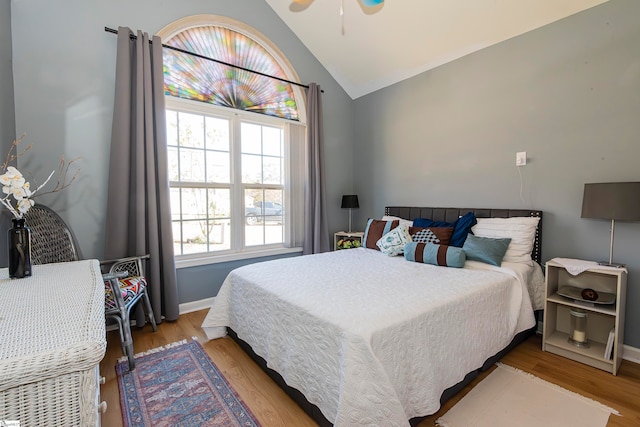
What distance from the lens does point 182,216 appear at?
3.01 meters

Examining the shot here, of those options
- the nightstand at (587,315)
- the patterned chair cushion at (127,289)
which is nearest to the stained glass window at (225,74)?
the patterned chair cushion at (127,289)

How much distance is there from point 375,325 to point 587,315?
2.08 meters

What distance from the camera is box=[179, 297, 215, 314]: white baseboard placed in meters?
2.97

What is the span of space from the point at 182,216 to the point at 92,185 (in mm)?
782

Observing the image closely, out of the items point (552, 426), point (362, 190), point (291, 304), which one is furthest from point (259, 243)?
point (552, 426)

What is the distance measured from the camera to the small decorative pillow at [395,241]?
2766 mm

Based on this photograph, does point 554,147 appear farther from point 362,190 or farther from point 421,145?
point 362,190

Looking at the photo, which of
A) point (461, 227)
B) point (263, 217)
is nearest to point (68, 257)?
point (263, 217)

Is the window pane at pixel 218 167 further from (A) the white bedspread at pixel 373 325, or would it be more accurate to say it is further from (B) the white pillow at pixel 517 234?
(B) the white pillow at pixel 517 234

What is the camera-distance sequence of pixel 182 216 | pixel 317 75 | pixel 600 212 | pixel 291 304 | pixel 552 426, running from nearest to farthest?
pixel 552 426 < pixel 291 304 < pixel 600 212 < pixel 182 216 < pixel 317 75

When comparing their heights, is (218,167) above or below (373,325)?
above

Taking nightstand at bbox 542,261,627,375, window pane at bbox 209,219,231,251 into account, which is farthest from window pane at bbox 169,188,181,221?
nightstand at bbox 542,261,627,375

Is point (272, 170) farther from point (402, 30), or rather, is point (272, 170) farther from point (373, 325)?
point (373, 325)

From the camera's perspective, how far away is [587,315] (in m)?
2.28
